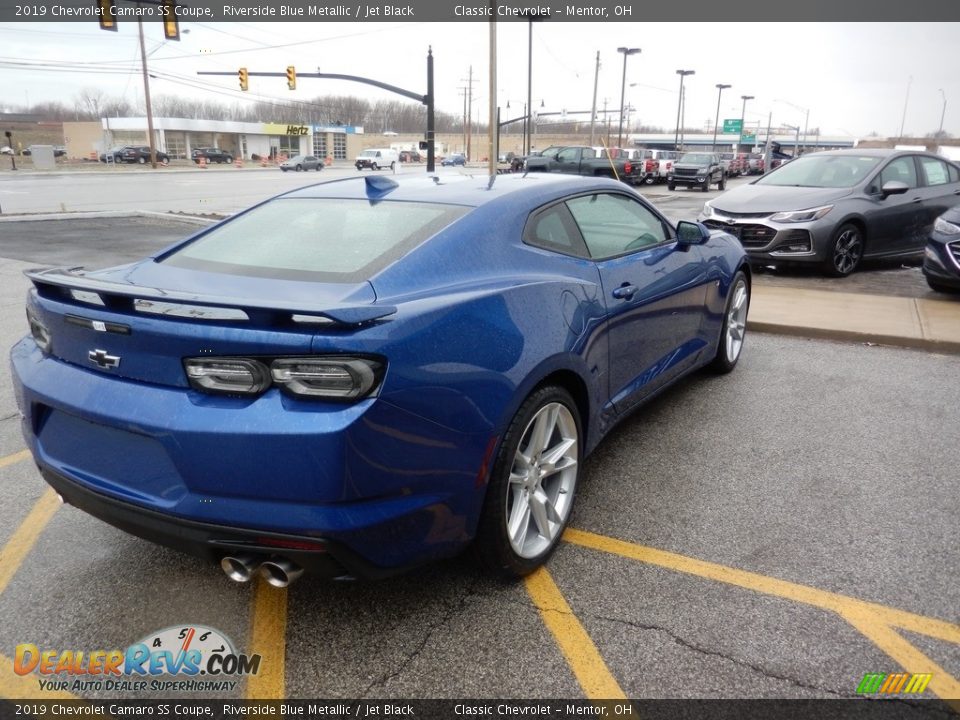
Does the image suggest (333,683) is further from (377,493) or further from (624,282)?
(624,282)

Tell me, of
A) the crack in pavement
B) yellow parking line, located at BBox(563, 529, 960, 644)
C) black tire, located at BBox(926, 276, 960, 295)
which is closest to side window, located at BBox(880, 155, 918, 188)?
black tire, located at BBox(926, 276, 960, 295)

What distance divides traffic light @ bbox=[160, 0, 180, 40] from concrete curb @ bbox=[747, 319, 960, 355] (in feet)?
56.9

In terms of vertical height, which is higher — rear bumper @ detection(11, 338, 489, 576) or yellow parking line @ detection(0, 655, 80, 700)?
rear bumper @ detection(11, 338, 489, 576)

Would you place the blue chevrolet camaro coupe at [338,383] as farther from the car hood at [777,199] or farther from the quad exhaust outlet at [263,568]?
the car hood at [777,199]

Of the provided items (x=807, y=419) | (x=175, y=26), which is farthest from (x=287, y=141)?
(x=807, y=419)

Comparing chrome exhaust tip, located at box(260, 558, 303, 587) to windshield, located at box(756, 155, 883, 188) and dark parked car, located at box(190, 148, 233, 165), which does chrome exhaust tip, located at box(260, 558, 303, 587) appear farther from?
dark parked car, located at box(190, 148, 233, 165)

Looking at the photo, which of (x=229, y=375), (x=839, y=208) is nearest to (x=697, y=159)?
(x=839, y=208)

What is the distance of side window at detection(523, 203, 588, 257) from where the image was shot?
3232 mm

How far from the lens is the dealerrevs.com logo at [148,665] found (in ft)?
7.92

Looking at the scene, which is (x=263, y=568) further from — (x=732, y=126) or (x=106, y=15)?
(x=732, y=126)

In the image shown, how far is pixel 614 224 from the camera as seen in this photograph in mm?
3918

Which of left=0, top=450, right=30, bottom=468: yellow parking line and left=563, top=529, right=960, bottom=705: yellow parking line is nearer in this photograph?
left=563, top=529, right=960, bottom=705: yellow parking line

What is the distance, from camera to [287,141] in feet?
322

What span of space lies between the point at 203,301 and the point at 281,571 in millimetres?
849
